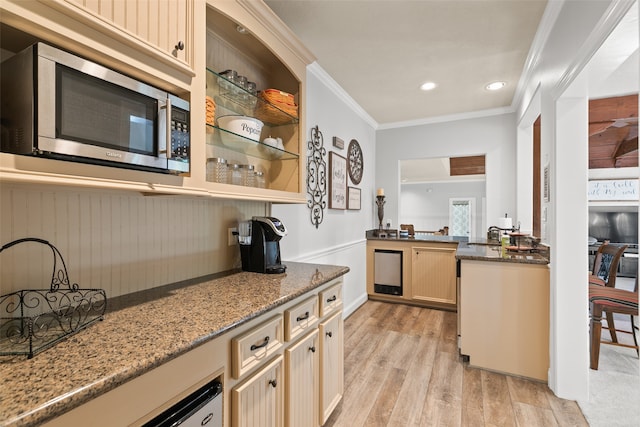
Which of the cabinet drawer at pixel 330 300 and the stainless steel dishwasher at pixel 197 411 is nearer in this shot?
the stainless steel dishwasher at pixel 197 411

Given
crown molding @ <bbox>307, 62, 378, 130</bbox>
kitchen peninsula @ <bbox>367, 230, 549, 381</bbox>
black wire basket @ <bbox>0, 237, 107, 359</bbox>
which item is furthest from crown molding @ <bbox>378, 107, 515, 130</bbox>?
black wire basket @ <bbox>0, 237, 107, 359</bbox>

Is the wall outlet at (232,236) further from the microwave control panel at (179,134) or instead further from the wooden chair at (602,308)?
the wooden chair at (602,308)

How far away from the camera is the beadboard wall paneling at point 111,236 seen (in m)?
0.98

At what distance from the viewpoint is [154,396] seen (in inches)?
31.1

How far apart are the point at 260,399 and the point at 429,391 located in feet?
4.77

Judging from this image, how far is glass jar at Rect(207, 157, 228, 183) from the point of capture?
1432mm

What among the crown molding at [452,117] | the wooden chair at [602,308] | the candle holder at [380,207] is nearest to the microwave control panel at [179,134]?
the wooden chair at [602,308]

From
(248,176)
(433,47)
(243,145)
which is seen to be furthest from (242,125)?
(433,47)

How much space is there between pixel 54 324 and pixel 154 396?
1.44 feet

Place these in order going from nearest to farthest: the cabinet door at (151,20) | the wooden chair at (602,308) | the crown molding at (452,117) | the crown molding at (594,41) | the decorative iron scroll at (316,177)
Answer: the cabinet door at (151,20) < the crown molding at (594,41) < the wooden chair at (602,308) < the decorative iron scroll at (316,177) < the crown molding at (452,117)

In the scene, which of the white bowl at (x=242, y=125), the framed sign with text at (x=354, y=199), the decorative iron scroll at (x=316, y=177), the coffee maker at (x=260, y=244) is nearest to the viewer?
the white bowl at (x=242, y=125)

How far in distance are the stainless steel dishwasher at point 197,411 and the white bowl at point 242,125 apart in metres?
1.16

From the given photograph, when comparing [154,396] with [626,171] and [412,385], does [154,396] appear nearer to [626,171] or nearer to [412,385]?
[412,385]

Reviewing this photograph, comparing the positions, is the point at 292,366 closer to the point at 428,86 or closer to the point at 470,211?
the point at 428,86
